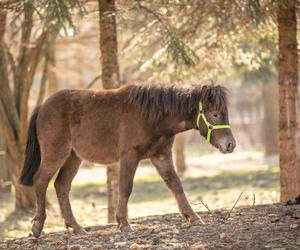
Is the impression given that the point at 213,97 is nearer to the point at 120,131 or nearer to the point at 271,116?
the point at 120,131

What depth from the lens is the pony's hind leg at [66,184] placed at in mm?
8234

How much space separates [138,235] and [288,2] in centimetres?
432

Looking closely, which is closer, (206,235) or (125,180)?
(206,235)

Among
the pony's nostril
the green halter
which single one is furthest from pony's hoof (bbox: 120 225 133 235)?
the pony's nostril

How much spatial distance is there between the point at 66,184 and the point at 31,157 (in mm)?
590

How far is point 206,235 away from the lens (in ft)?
22.6

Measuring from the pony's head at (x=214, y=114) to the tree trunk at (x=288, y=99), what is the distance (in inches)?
114

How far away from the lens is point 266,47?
42.6 ft

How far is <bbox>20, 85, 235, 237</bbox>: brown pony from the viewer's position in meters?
7.71

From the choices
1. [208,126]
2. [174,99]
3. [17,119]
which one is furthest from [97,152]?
[17,119]

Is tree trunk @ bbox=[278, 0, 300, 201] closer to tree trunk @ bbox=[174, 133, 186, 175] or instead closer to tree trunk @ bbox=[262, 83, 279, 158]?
tree trunk @ bbox=[174, 133, 186, 175]

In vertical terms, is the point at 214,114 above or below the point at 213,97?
below

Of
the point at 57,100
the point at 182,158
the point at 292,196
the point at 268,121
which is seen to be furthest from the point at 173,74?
the point at 268,121

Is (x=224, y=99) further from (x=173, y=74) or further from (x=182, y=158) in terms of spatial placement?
(x=182, y=158)
